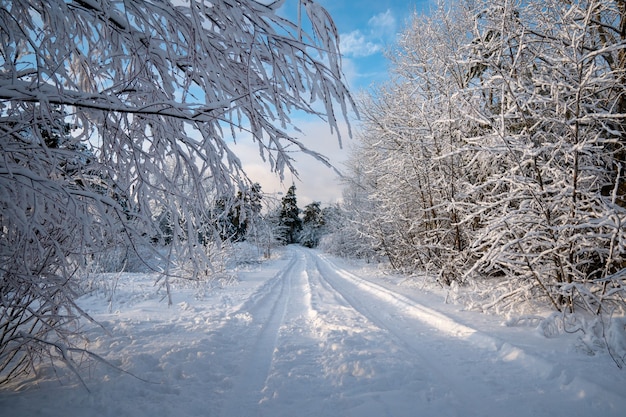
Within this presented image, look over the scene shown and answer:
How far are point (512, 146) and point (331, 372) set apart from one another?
4587 millimetres

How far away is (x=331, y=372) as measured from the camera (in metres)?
3.22

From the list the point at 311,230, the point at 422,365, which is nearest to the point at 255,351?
the point at 422,365

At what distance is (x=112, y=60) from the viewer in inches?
96.4

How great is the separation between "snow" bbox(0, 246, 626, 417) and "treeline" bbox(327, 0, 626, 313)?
4.44ft

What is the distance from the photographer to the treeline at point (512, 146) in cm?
420

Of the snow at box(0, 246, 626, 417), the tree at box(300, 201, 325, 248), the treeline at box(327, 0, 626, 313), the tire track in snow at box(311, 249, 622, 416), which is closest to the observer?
the snow at box(0, 246, 626, 417)

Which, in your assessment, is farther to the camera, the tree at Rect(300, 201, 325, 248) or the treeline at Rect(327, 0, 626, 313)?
the tree at Rect(300, 201, 325, 248)

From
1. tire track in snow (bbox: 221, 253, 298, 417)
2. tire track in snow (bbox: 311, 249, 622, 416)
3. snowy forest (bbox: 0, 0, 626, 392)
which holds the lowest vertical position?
tire track in snow (bbox: 221, 253, 298, 417)

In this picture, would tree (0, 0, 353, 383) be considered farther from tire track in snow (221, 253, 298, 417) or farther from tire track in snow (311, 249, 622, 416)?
tire track in snow (311, 249, 622, 416)

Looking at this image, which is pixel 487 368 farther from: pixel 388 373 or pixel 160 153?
pixel 160 153

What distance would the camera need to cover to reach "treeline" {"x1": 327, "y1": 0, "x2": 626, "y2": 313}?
4.20m

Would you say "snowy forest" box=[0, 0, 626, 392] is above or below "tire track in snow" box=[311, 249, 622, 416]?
above

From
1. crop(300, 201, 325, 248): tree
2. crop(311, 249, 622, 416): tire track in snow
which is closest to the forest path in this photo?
crop(311, 249, 622, 416): tire track in snow

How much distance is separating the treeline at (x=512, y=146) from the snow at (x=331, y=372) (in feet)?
4.44
